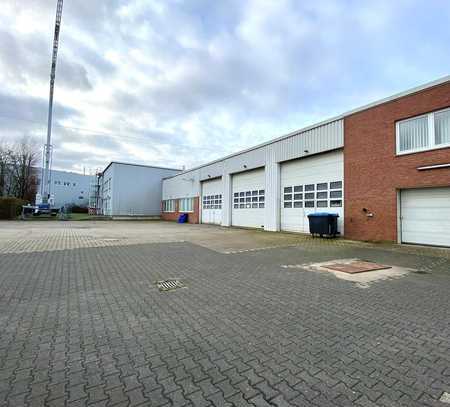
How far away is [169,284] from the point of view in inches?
212

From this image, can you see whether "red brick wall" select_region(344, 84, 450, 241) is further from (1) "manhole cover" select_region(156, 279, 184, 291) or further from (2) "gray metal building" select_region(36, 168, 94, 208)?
(2) "gray metal building" select_region(36, 168, 94, 208)

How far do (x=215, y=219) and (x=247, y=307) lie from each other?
2062 cm

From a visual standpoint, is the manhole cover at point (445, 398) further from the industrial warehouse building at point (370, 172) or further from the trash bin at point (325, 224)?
the trash bin at point (325, 224)

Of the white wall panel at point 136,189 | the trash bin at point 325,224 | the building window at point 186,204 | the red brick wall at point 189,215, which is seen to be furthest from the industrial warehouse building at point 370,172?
the white wall panel at point 136,189

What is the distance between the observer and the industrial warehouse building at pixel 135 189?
35.7 meters

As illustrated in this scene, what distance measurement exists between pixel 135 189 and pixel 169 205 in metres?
5.83

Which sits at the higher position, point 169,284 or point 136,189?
point 136,189

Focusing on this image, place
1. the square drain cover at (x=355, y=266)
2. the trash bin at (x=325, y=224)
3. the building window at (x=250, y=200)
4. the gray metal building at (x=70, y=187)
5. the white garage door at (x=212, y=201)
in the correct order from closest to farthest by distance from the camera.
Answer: the square drain cover at (x=355, y=266) → the trash bin at (x=325, y=224) → the building window at (x=250, y=200) → the white garage door at (x=212, y=201) → the gray metal building at (x=70, y=187)

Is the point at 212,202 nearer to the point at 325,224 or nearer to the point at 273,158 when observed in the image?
the point at 273,158

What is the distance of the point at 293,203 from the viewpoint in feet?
53.6

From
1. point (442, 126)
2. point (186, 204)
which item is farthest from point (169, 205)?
point (442, 126)

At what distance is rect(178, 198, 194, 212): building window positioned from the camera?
29267 millimetres

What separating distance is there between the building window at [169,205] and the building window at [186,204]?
2013 mm

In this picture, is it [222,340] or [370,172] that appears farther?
[370,172]
